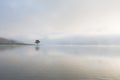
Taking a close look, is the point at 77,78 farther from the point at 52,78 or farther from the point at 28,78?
the point at 28,78

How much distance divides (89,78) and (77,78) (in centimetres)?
138

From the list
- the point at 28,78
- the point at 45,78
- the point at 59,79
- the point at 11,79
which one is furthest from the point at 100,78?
the point at 11,79

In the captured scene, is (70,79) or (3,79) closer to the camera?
(3,79)

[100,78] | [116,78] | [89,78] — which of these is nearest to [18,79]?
[89,78]

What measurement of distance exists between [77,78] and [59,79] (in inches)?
86.2

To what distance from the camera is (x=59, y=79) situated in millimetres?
17828

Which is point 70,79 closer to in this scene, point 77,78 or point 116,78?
point 77,78

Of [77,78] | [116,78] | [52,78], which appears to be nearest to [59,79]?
[52,78]

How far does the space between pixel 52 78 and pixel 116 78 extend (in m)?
7.43

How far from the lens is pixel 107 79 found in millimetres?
18312

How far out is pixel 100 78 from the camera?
18.9 m

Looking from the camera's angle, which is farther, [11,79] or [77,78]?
[77,78]

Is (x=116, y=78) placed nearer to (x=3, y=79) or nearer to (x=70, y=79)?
(x=70, y=79)

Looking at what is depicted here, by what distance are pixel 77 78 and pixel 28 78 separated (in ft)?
18.2
